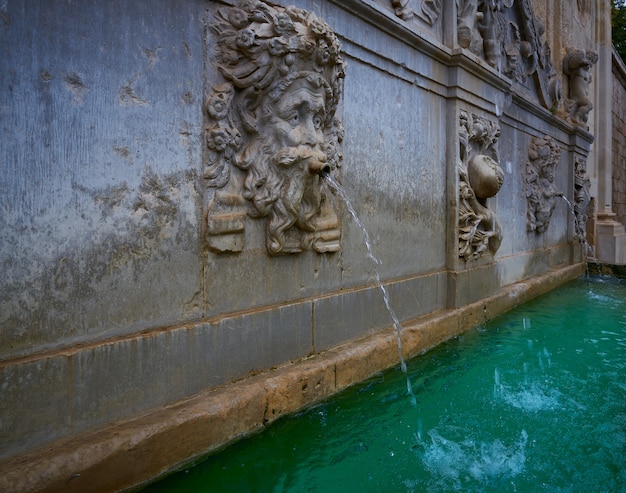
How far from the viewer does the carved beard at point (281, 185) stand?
286 centimetres

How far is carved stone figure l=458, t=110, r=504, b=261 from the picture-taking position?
16.7 feet

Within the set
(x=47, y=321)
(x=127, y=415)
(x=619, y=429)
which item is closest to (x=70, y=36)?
(x=47, y=321)

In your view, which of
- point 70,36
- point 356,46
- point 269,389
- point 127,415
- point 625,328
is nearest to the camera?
point 70,36

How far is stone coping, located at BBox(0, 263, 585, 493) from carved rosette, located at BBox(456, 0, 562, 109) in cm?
359

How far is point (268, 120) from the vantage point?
9.54 feet

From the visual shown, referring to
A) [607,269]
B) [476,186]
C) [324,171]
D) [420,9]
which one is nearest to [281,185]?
[324,171]

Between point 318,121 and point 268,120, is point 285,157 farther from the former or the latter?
point 318,121

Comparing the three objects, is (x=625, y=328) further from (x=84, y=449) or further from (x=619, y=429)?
(x=84, y=449)

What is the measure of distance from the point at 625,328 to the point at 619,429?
113 inches

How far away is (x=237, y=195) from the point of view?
111 inches

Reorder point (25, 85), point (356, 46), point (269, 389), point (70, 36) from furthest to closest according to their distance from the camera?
point (356, 46) < point (269, 389) < point (70, 36) < point (25, 85)

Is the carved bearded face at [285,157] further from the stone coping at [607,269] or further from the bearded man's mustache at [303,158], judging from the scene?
the stone coping at [607,269]

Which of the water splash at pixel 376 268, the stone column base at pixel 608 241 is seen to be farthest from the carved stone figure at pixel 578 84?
the water splash at pixel 376 268

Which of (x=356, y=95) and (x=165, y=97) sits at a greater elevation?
(x=356, y=95)
